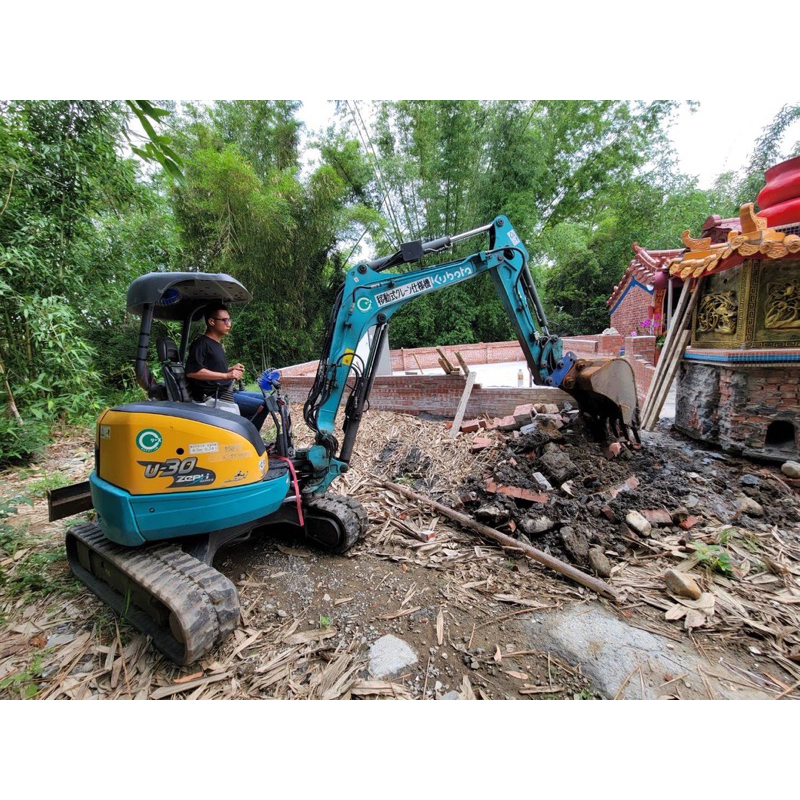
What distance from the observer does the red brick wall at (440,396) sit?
5.81 meters

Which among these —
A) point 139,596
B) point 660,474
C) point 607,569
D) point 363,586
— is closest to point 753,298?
point 660,474

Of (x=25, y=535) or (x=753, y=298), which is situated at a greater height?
(x=753, y=298)

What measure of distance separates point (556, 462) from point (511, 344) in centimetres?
1271

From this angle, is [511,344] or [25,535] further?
[511,344]

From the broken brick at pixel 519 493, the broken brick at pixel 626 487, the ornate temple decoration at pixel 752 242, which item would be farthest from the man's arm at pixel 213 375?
the ornate temple decoration at pixel 752 242

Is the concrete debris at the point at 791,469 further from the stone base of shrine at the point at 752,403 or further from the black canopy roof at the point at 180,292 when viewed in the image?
the black canopy roof at the point at 180,292

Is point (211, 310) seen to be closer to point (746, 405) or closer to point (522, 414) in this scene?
point (522, 414)

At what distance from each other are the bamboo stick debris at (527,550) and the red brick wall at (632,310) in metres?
10.9

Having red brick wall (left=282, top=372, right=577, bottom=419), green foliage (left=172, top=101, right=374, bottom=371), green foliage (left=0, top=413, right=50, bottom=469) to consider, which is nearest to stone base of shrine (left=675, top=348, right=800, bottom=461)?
red brick wall (left=282, top=372, right=577, bottom=419)

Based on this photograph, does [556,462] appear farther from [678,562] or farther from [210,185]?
[210,185]

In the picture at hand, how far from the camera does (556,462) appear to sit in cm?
381

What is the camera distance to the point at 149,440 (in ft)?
6.94

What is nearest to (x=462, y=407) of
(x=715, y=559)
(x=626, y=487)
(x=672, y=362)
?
(x=626, y=487)

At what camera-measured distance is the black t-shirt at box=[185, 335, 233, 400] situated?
2615 millimetres
